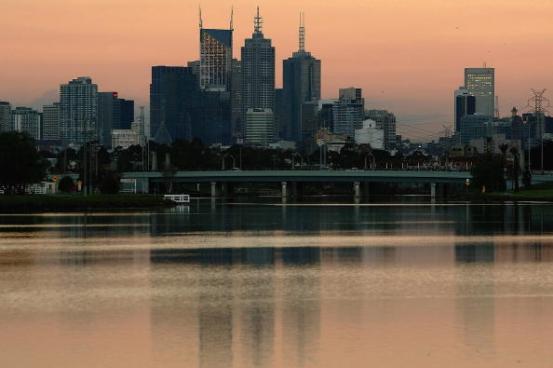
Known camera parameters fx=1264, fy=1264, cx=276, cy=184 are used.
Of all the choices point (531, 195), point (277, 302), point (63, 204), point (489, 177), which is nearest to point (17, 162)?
point (63, 204)

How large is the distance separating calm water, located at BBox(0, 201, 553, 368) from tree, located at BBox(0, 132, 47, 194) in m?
68.6

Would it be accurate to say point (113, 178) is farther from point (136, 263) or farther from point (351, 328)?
point (351, 328)

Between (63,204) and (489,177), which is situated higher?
(489,177)

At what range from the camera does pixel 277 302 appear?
35656 mm

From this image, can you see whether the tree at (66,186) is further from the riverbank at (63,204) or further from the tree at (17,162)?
the riverbank at (63,204)

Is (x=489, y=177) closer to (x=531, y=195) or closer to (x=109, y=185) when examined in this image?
(x=531, y=195)

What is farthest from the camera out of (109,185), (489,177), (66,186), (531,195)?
(66,186)

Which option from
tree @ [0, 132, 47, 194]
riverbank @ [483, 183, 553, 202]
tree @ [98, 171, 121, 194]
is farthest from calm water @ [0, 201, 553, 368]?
tree @ [98, 171, 121, 194]

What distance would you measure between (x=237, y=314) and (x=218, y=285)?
26.8 ft

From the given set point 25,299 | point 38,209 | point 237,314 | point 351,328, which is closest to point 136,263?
point 25,299

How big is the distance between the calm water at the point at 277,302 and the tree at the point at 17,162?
68.6 meters

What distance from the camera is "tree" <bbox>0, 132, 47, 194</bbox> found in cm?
13500

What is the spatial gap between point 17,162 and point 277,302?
4086 inches

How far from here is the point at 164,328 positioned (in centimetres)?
3038
